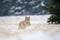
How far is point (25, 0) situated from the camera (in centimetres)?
226

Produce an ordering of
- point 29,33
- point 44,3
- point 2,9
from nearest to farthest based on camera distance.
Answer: point 29,33
point 44,3
point 2,9

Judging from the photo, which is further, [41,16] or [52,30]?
[41,16]

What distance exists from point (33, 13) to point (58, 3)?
456 millimetres

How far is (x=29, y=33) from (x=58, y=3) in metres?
0.56

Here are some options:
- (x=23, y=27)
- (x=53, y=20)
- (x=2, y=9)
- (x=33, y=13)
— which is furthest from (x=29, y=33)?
(x=2, y=9)

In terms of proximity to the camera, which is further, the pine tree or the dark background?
the dark background

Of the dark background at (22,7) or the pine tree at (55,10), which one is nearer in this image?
the pine tree at (55,10)

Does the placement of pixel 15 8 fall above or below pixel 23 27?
above

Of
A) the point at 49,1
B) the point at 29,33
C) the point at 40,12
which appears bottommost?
the point at 29,33

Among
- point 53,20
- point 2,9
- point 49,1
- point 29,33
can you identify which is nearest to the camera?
point 29,33

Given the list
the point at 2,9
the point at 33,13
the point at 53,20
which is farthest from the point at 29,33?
the point at 2,9

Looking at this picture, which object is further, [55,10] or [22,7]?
[22,7]

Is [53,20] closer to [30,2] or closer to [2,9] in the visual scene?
[30,2]

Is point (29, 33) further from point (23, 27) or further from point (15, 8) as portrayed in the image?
point (15, 8)
